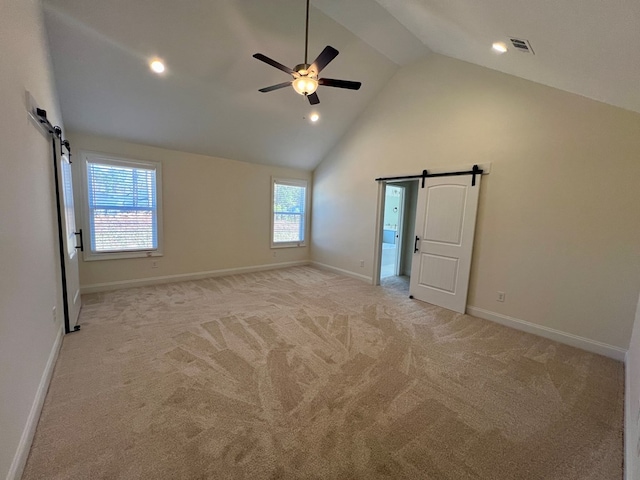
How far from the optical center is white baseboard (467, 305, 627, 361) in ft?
9.17

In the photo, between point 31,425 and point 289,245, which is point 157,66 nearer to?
point 31,425

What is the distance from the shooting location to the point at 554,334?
10.2ft

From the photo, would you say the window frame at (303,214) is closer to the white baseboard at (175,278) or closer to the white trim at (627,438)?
the white baseboard at (175,278)

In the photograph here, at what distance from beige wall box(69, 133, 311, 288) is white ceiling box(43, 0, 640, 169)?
29cm

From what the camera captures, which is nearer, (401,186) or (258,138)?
(258,138)

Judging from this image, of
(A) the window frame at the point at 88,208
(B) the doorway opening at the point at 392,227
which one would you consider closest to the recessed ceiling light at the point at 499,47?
(B) the doorway opening at the point at 392,227

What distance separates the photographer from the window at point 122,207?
13.7 ft

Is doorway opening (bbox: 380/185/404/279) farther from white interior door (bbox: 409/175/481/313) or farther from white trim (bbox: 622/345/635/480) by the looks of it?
white trim (bbox: 622/345/635/480)

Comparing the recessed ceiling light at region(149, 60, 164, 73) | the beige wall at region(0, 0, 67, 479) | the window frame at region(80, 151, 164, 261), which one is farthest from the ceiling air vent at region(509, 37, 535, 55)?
the window frame at region(80, 151, 164, 261)

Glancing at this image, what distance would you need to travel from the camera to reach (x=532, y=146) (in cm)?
321

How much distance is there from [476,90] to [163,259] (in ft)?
19.1

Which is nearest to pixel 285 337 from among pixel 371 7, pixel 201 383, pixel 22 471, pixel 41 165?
pixel 201 383

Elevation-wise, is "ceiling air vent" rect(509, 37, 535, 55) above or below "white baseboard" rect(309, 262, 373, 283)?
above

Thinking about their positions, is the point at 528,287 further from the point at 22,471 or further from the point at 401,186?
the point at 22,471
